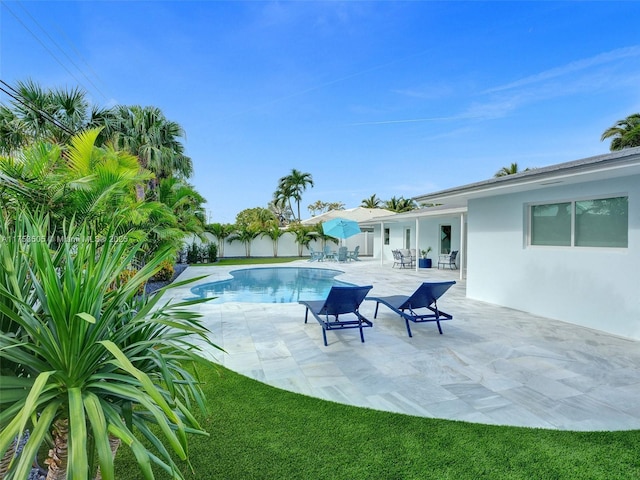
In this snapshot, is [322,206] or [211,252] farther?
[322,206]

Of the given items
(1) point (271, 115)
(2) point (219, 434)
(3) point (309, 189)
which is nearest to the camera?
(2) point (219, 434)

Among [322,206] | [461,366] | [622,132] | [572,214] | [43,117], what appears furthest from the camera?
[322,206]

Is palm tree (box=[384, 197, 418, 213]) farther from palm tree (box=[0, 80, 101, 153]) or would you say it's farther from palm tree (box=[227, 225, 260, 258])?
palm tree (box=[0, 80, 101, 153])

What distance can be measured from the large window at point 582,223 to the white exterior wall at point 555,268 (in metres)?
0.16

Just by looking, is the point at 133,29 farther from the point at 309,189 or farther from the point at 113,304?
the point at 309,189

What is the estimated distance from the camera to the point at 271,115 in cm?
2373

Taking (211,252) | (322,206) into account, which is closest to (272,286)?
(211,252)

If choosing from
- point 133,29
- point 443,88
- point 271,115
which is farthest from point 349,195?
point 133,29

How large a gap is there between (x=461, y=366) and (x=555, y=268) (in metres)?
4.62

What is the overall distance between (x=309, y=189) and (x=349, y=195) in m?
14.8

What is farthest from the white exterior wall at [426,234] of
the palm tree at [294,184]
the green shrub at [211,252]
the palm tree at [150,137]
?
the palm tree at [294,184]

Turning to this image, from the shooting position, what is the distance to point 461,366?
5109 millimetres

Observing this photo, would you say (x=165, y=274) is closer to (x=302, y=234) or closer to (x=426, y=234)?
(x=426, y=234)

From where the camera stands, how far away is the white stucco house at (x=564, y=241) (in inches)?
253
